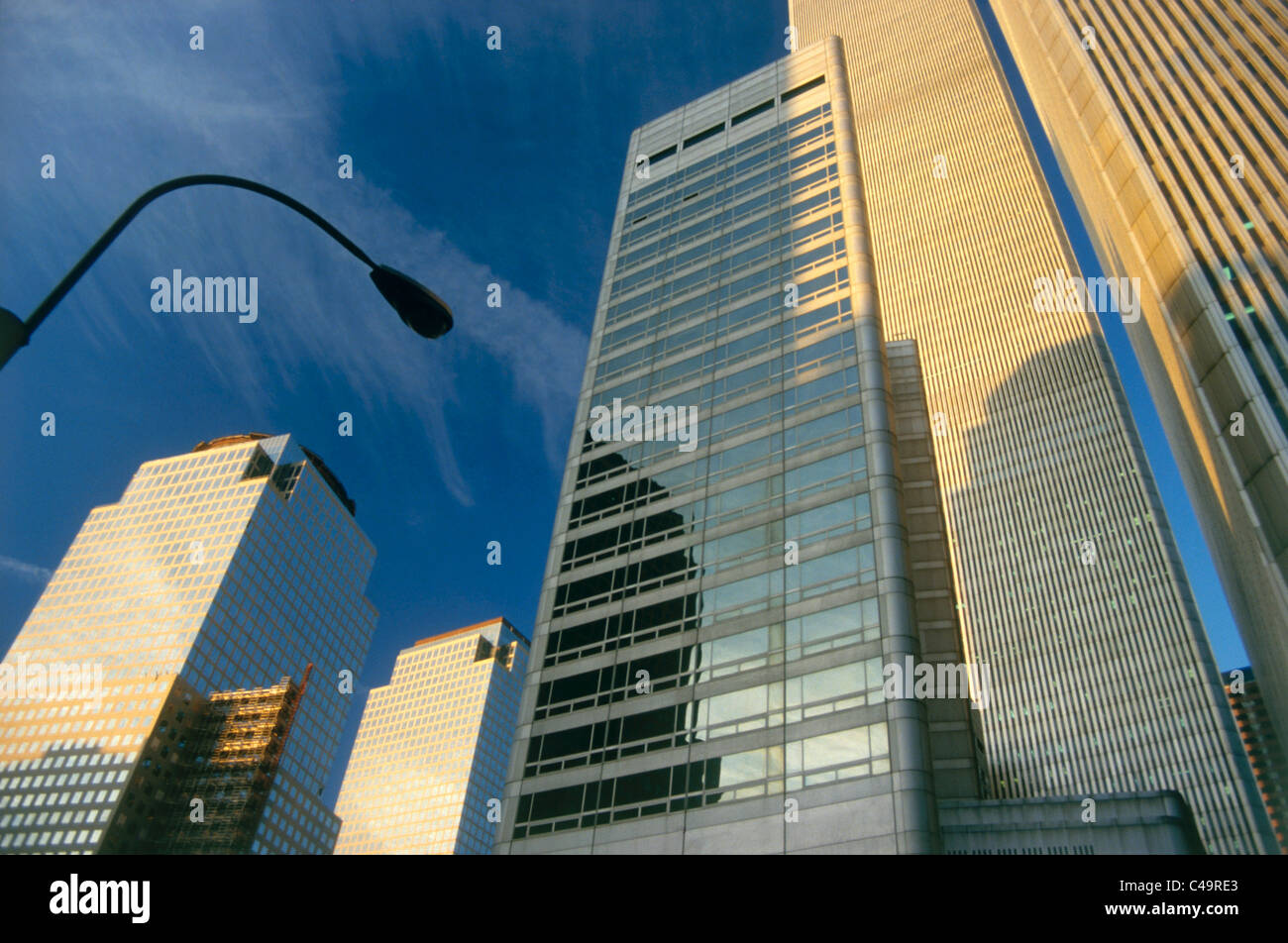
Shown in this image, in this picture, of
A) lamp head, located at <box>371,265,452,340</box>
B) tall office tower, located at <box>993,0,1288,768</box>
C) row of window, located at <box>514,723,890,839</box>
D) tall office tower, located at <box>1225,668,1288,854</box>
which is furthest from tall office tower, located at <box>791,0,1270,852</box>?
tall office tower, located at <box>1225,668,1288,854</box>

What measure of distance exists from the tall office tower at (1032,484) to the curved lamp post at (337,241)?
241ft

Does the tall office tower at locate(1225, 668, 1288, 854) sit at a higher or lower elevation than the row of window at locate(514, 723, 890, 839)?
higher

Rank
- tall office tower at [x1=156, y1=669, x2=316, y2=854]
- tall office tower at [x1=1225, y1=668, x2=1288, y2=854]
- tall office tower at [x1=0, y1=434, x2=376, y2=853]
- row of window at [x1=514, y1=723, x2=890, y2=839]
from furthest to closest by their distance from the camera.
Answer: tall office tower at [x1=1225, y1=668, x2=1288, y2=854] < tall office tower at [x1=156, y1=669, x2=316, y2=854] < tall office tower at [x1=0, y1=434, x2=376, y2=853] < row of window at [x1=514, y1=723, x2=890, y2=839]

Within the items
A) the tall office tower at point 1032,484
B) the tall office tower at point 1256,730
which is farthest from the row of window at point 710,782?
the tall office tower at point 1256,730

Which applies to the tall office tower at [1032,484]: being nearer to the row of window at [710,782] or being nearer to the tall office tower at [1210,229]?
the tall office tower at [1210,229]

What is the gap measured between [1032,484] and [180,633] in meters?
125

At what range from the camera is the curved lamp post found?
7.88 metres

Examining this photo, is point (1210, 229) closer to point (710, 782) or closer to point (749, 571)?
point (749, 571)

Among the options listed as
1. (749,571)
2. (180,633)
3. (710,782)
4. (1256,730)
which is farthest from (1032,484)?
(180,633)

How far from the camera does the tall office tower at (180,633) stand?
12794cm

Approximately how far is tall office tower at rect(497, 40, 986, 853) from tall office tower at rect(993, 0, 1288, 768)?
11733mm

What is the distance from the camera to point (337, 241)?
1090 centimetres

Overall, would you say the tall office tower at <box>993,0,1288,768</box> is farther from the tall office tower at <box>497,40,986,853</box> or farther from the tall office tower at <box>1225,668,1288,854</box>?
the tall office tower at <box>1225,668,1288,854</box>
